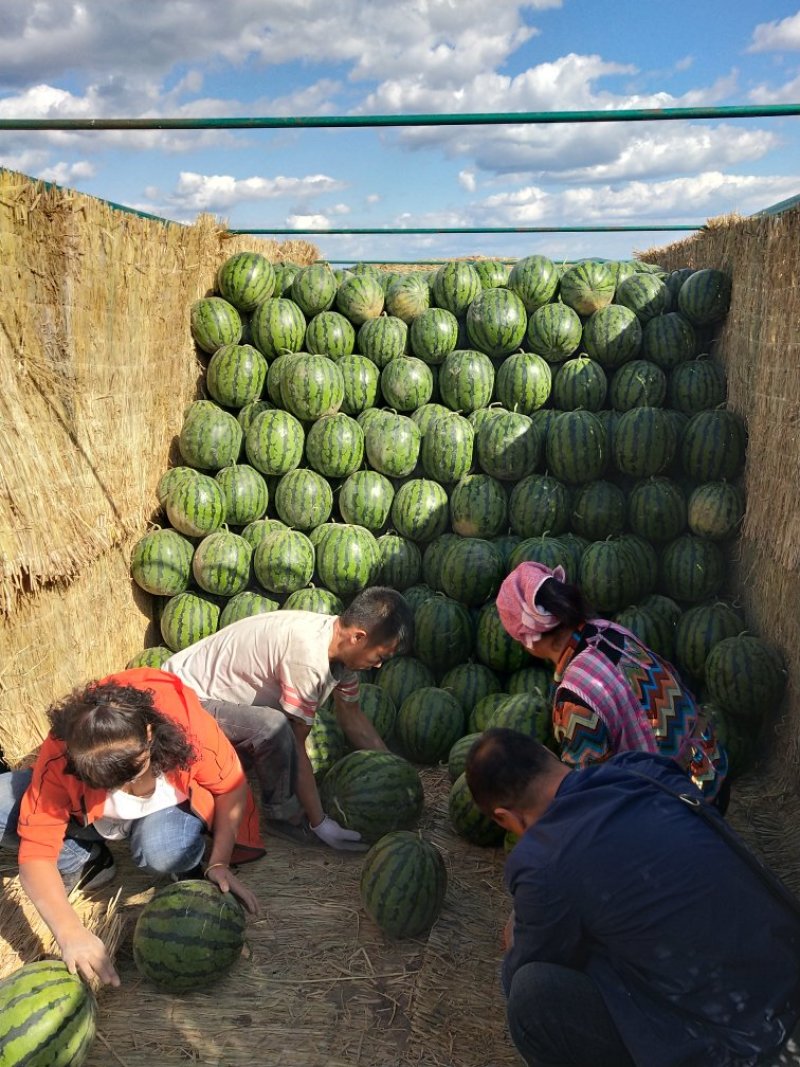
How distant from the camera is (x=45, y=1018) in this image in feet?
8.71

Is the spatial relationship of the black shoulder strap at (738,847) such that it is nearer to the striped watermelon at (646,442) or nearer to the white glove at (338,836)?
the white glove at (338,836)

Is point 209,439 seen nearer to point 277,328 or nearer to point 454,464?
point 277,328

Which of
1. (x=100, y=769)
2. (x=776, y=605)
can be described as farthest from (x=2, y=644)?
(x=776, y=605)

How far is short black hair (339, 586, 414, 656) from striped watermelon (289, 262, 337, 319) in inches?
124

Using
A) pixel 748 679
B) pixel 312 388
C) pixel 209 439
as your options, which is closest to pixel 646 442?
pixel 748 679

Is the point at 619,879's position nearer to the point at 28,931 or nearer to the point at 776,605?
the point at 28,931

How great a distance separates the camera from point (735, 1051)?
6.88 ft

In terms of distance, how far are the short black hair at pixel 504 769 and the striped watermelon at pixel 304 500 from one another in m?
3.30

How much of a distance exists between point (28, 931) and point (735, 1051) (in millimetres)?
2712

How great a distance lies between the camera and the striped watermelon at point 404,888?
3.36 m

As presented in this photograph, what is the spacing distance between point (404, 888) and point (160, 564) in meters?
2.97

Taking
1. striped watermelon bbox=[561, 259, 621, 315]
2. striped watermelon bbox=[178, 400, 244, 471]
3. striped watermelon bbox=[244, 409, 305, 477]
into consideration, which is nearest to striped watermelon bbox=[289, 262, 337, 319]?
striped watermelon bbox=[244, 409, 305, 477]

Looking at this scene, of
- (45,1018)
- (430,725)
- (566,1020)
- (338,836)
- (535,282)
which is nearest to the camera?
(566,1020)

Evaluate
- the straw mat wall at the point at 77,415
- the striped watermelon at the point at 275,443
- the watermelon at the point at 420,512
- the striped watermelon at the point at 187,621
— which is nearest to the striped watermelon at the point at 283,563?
the striped watermelon at the point at 187,621
